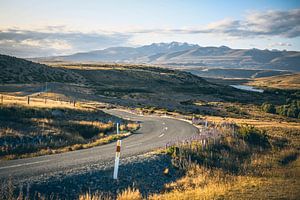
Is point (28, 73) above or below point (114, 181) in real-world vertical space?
above

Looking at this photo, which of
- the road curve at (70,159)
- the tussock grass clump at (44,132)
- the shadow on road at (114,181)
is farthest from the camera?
the tussock grass clump at (44,132)

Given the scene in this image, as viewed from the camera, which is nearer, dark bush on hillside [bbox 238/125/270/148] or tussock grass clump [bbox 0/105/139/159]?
tussock grass clump [bbox 0/105/139/159]

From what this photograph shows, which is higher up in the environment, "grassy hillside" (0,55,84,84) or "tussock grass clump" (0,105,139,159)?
"grassy hillside" (0,55,84,84)

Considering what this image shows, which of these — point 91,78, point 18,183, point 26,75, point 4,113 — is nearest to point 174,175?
point 18,183

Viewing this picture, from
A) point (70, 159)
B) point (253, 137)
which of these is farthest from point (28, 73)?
point (70, 159)

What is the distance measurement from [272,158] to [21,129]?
16.3 meters

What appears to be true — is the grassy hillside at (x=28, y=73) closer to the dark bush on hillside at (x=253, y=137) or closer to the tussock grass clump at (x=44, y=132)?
the tussock grass clump at (x=44, y=132)

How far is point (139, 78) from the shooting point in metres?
157

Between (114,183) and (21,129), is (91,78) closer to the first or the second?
(21,129)

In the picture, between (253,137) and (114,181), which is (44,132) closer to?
(114,181)

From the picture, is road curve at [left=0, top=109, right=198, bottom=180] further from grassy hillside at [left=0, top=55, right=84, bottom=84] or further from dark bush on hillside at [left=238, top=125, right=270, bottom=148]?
grassy hillside at [left=0, top=55, right=84, bottom=84]

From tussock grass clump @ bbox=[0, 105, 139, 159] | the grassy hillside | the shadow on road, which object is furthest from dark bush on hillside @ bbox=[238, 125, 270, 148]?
the grassy hillside

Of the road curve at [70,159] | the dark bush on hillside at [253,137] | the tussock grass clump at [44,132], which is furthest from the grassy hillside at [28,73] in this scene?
the dark bush on hillside at [253,137]

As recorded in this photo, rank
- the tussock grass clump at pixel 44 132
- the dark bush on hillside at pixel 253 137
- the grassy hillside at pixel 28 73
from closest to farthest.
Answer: the tussock grass clump at pixel 44 132 < the dark bush on hillside at pixel 253 137 < the grassy hillside at pixel 28 73
